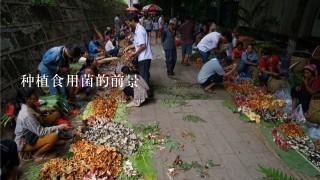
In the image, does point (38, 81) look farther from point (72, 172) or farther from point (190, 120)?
point (190, 120)

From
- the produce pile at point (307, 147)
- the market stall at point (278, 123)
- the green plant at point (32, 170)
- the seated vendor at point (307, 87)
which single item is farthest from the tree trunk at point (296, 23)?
the green plant at point (32, 170)

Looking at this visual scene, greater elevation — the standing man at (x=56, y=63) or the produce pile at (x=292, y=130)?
the standing man at (x=56, y=63)

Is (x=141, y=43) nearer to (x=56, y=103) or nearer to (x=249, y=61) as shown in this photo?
(x=56, y=103)

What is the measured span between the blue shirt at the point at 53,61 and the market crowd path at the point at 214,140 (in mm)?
2225

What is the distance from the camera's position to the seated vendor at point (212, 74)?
761 centimetres

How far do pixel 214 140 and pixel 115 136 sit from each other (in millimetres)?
2126

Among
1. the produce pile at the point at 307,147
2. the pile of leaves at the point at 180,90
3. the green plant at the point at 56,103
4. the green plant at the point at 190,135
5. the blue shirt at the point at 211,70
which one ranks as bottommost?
the produce pile at the point at 307,147

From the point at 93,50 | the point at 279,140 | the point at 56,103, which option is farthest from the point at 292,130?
the point at 93,50

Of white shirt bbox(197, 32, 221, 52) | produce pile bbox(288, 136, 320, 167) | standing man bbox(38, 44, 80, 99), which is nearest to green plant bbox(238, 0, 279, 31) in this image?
white shirt bbox(197, 32, 221, 52)

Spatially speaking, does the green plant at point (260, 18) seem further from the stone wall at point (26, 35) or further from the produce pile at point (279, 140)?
the produce pile at point (279, 140)

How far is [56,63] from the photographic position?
19.9 feet

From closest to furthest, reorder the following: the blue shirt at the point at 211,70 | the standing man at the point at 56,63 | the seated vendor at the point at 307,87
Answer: the standing man at the point at 56,63, the seated vendor at the point at 307,87, the blue shirt at the point at 211,70

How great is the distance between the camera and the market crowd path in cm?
429

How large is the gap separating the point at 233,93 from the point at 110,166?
508cm
